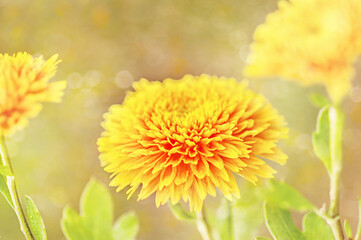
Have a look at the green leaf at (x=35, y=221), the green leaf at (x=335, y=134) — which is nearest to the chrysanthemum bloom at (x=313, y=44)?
the green leaf at (x=335, y=134)

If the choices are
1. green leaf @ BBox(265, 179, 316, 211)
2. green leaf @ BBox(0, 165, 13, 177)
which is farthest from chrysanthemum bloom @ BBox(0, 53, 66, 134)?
green leaf @ BBox(265, 179, 316, 211)

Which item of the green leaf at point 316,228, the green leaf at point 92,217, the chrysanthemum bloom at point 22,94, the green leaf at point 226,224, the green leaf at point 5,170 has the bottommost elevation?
the green leaf at point 316,228

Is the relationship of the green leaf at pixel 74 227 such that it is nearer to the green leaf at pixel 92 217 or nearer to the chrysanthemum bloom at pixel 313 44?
the green leaf at pixel 92 217

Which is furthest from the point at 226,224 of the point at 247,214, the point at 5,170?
the point at 5,170

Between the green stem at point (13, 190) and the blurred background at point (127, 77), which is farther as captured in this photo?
the blurred background at point (127, 77)

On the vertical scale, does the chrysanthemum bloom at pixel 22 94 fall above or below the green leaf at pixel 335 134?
above

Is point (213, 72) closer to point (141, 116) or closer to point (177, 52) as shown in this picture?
point (177, 52)

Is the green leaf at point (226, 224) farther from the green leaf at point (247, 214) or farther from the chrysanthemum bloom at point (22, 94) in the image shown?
the chrysanthemum bloom at point (22, 94)
